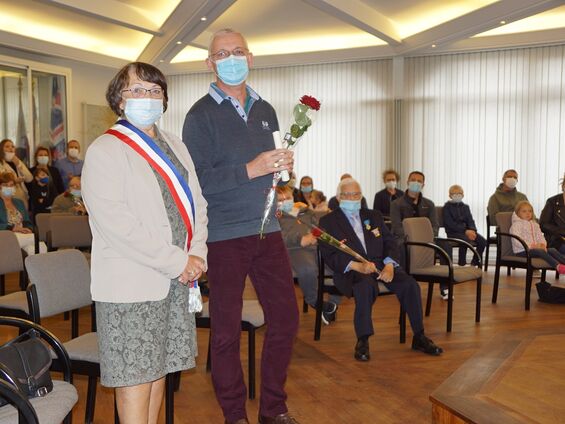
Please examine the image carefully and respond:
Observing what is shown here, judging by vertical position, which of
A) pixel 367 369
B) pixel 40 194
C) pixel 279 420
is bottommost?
pixel 367 369

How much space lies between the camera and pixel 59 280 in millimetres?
3086

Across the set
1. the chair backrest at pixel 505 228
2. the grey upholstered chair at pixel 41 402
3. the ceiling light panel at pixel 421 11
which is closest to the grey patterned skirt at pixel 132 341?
the grey upholstered chair at pixel 41 402

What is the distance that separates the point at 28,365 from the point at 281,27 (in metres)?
8.57

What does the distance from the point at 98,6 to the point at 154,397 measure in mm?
6876

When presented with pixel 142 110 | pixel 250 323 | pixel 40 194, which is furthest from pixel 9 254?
pixel 40 194

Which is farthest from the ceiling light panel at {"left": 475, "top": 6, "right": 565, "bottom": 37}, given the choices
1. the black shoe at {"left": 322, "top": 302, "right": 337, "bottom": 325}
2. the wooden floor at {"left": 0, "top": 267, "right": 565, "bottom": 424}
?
the black shoe at {"left": 322, "top": 302, "right": 337, "bottom": 325}

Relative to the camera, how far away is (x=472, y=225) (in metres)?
7.98

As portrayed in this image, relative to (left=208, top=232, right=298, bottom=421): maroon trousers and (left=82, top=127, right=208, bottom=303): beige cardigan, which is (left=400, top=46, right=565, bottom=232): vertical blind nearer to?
(left=208, top=232, right=298, bottom=421): maroon trousers

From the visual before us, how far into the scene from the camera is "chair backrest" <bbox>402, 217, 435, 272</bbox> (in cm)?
533

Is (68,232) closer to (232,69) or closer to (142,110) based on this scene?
(232,69)

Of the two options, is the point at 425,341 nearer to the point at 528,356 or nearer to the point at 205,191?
the point at 528,356

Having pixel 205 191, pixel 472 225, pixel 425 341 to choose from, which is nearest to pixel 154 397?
pixel 205 191

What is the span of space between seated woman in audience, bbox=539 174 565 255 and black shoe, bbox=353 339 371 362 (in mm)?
3370

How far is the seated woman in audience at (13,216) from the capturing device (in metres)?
6.54
